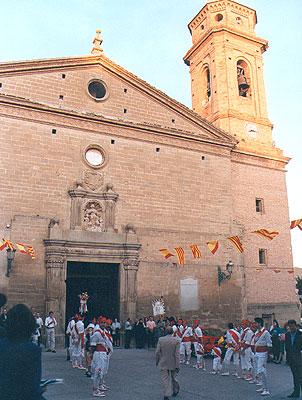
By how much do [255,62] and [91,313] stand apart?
66.2ft

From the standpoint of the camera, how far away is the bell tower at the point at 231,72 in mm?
27016

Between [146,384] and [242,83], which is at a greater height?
[242,83]

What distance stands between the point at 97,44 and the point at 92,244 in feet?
37.9

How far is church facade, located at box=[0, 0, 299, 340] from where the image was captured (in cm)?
1906

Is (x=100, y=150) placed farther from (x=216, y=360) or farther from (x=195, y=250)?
(x=216, y=360)

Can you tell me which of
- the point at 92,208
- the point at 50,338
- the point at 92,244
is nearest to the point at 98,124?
the point at 92,208

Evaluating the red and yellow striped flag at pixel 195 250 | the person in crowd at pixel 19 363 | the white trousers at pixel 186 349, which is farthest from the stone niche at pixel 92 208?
the person in crowd at pixel 19 363

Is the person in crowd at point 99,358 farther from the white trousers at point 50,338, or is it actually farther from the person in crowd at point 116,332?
the person in crowd at point 116,332

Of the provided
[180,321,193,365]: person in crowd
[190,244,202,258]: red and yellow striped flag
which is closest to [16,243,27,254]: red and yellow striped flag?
[180,321,193,365]: person in crowd

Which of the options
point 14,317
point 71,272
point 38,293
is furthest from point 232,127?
point 14,317

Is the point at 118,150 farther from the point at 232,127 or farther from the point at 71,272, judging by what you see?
the point at 232,127

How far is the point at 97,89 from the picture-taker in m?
22.5

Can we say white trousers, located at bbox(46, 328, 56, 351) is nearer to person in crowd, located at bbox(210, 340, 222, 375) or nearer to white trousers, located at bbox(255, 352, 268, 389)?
person in crowd, located at bbox(210, 340, 222, 375)

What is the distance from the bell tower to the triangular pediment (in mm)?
3051
